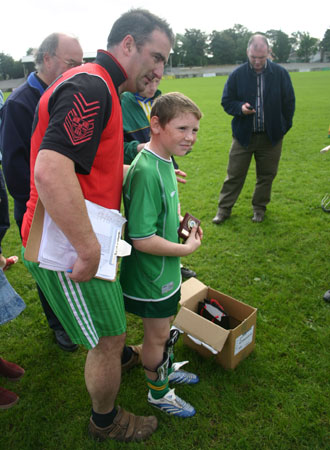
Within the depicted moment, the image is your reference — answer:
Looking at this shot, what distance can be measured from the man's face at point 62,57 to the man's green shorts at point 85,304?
1752mm

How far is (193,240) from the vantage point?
1896mm

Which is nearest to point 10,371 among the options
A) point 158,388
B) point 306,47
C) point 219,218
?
point 158,388

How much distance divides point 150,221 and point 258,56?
3.68 meters

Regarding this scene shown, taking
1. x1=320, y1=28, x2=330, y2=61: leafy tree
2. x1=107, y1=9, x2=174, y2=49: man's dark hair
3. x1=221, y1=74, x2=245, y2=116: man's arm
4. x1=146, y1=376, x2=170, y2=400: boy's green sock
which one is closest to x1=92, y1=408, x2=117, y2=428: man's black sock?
x1=146, y1=376, x2=170, y2=400: boy's green sock

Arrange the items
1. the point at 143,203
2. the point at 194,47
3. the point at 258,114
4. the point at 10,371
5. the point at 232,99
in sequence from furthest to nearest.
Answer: the point at 194,47 < the point at 232,99 < the point at 258,114 < the point at 10,371 < the point at 143,203

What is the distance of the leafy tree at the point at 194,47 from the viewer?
A: 8569cm

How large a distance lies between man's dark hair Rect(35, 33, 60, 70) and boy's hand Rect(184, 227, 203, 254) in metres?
1.88

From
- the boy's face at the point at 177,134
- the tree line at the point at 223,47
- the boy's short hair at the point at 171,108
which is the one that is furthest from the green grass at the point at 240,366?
the tree line at the point at 223,47

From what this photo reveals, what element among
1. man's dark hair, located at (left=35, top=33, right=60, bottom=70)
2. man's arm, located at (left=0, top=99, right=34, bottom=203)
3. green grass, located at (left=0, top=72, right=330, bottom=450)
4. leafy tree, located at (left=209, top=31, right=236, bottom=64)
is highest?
leafy tree, located at (left=209, top=31, right=236, bottom=64)

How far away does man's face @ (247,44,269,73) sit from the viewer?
166 inches

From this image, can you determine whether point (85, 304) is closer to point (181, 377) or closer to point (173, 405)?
point (173, 405)

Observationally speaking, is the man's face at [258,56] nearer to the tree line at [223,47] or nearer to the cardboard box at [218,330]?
the cardboard box at [218,330]

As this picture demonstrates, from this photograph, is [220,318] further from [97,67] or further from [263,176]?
[263,176]

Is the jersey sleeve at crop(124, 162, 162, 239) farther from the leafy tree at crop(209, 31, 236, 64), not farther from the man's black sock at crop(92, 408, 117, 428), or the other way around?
the leafy tree at crop(209, 31, 236, 64)
